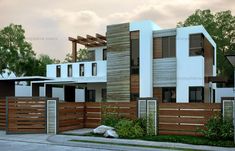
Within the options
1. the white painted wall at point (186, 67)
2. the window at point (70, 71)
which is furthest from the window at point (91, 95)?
the white painted wall at point (186, 67)

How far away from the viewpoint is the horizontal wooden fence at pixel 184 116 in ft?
43.3

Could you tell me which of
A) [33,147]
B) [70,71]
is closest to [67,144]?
[33,147]

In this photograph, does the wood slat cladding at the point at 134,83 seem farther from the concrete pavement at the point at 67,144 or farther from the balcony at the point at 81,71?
the concrete pavement at the point at 67,144

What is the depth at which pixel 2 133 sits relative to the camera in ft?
49.3

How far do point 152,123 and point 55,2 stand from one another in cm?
854

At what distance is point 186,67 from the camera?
24.1 meters

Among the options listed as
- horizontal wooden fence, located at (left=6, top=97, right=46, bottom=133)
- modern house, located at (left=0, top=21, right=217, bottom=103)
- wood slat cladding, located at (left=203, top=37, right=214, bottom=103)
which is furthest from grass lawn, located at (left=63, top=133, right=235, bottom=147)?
wood slat cladding, located at (left=203, top=37, right=214, bottom=103)

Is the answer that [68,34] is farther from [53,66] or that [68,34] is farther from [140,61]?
[140,61]

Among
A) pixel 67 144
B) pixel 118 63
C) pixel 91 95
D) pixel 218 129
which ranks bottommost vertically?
pixel 67 144

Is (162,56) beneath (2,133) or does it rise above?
above

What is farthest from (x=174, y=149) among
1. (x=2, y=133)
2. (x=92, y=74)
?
(x=92, y=74)

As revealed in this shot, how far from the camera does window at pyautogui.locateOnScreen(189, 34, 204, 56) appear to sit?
79.6 ft

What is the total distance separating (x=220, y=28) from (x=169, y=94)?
27.6 metres

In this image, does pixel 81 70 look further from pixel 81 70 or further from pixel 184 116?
pixel 184 116
